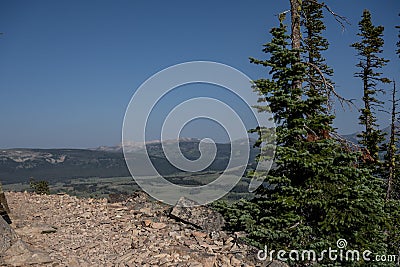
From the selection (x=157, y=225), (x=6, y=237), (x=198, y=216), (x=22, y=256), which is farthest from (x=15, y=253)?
(x=198, y=216)

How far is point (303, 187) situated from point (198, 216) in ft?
9.91

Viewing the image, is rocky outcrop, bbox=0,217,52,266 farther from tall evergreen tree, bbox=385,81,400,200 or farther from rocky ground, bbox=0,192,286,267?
tall evergreen tree, bbox=385,81,400,200

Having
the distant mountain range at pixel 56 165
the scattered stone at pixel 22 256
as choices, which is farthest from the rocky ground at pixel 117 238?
the distant mountain range at pixel 56 165

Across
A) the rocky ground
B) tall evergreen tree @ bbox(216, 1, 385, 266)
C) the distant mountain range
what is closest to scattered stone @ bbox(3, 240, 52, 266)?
the rocky ground

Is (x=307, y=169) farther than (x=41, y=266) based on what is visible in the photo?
Yes

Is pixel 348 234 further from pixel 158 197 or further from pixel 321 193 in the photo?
pixel 158 197

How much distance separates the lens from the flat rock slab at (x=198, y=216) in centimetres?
926

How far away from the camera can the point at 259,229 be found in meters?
8.44

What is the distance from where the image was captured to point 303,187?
8898 millimetres

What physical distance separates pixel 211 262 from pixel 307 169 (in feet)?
11.6

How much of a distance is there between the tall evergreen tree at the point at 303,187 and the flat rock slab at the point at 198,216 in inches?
14.4

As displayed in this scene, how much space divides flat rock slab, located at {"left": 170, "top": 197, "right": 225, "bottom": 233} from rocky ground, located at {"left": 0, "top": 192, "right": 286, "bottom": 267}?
167 millimetres

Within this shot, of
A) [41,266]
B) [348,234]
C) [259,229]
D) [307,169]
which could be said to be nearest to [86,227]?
[41,266]

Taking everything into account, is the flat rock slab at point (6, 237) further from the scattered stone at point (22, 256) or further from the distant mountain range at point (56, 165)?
the distant mountain range at point (56, 165)
